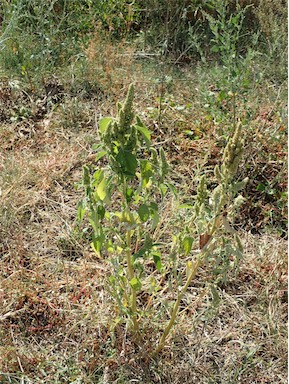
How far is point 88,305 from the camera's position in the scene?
2273 millimetres

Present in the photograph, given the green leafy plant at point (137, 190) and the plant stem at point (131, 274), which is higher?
the green leafy plant at point (137, 190)

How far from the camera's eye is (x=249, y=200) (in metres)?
2.80

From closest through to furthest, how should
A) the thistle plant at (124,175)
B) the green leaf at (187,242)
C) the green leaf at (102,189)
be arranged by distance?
the thistle plant at (124,175)
the green leaf at (102,189)
the green leaf at (187,242)

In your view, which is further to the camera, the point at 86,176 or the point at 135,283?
the point at 135,283

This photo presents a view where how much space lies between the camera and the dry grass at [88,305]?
205 cm

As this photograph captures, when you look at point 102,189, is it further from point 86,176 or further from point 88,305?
point 88,305

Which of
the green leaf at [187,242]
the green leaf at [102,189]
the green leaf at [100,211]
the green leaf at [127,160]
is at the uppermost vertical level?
the green leaf at [127,160]

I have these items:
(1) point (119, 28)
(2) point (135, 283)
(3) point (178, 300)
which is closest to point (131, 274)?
(2) point (135, 283)

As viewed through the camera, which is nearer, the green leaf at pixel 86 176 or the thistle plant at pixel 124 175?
the thistle plant at pixel 124 175

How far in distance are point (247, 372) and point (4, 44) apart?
9.06 ft

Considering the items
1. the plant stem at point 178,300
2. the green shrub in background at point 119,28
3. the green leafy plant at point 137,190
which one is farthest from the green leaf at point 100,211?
the green shrub in background at point 119,28

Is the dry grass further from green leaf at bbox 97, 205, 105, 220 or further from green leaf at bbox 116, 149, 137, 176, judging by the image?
green leaf at bbox 116, 149, 137, 176

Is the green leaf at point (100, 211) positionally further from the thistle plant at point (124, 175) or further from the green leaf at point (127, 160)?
the green leaf at point (127, 160)

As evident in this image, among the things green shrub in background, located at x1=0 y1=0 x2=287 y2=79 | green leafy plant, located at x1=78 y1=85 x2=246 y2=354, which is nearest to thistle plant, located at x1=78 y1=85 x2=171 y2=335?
green leafy plant, located at x1=78 y1=85 x2=246 y2=354
